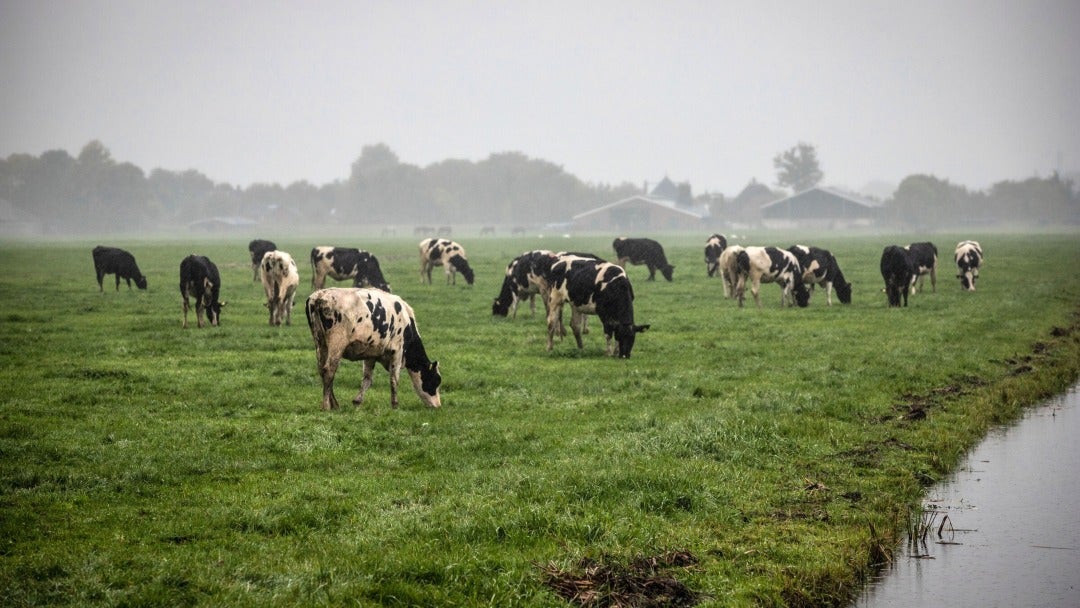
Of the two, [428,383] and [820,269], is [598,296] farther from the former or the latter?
[820,269]

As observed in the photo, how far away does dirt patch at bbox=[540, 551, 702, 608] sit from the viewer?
861 centimetres

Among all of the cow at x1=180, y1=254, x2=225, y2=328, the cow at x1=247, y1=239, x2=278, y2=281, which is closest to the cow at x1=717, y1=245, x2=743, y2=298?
the cow at x1=180, y1=254, x2=225, y2=328

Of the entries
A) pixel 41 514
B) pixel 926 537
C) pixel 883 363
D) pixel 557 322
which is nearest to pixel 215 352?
pixel 557 322

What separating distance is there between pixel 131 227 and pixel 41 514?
187902 mm

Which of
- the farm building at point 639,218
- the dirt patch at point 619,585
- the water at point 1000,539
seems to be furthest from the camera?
the farm building at point 639,218

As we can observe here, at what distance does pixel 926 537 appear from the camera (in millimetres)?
10859

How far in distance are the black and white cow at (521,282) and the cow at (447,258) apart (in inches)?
471

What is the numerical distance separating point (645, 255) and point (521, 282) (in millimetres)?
18846

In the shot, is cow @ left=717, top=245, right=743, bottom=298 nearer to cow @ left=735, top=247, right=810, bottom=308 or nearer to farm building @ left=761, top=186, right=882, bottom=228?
cow @ left=735, top=247, right=810, bottom=308

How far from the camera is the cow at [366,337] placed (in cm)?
1549

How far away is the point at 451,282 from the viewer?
1668 inches

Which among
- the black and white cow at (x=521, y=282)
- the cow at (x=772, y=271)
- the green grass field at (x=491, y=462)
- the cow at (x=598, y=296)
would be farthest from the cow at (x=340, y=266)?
the cow at (x=598, y=296)

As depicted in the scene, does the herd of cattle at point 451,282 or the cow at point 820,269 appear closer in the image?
the herd of cattle at point 451,282

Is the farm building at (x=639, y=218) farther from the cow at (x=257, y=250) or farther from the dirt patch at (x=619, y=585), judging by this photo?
the dirt patch at (x=619, y=585)
